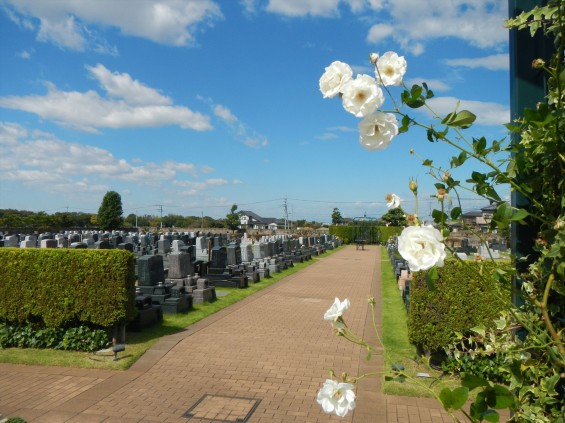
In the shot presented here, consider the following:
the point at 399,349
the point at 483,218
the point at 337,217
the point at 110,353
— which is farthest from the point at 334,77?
the point at 337,217

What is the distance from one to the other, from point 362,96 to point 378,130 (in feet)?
0.34

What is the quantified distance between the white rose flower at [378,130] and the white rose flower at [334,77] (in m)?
0.14

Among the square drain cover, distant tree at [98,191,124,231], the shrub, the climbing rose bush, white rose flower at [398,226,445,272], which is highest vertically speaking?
distant tree at [98,191,124,231]

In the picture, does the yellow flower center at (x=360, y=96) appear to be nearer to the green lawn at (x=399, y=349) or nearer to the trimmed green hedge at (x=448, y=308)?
the green lawn at (x=399, y=349)

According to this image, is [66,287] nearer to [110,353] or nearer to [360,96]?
[110,353]

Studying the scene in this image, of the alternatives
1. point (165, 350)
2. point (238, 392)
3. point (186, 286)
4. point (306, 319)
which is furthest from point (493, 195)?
point (186, 286)

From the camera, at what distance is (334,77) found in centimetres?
142

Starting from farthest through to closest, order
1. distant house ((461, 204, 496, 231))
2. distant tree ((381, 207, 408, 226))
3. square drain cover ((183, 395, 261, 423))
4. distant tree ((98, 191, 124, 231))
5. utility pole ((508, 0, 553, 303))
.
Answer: distant tree ((98, 191, 124, 231)), square drain cover ((183, 395, 261, 423)), utility pole ((508, 0, 553, 303)), distant house ((461, 204, 496, 231)), distant tree ((381, 207, 408, 226))

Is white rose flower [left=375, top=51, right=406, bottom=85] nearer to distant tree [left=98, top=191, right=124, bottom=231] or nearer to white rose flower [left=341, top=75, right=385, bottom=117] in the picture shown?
white rose flower [left=341, top=75, right=385, bottom=117]

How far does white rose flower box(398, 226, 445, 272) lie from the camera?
1171 millimetres

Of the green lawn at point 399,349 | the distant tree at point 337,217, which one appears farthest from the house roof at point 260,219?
the green lawn at point 399,349

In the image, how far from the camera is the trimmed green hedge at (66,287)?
834cm

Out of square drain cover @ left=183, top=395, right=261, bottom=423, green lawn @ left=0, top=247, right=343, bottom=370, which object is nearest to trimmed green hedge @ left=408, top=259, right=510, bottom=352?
square drain cover @ left=183, top=395, right=261, bottom=423

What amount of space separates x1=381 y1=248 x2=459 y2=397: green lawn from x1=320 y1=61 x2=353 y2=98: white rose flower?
108 centimetres
